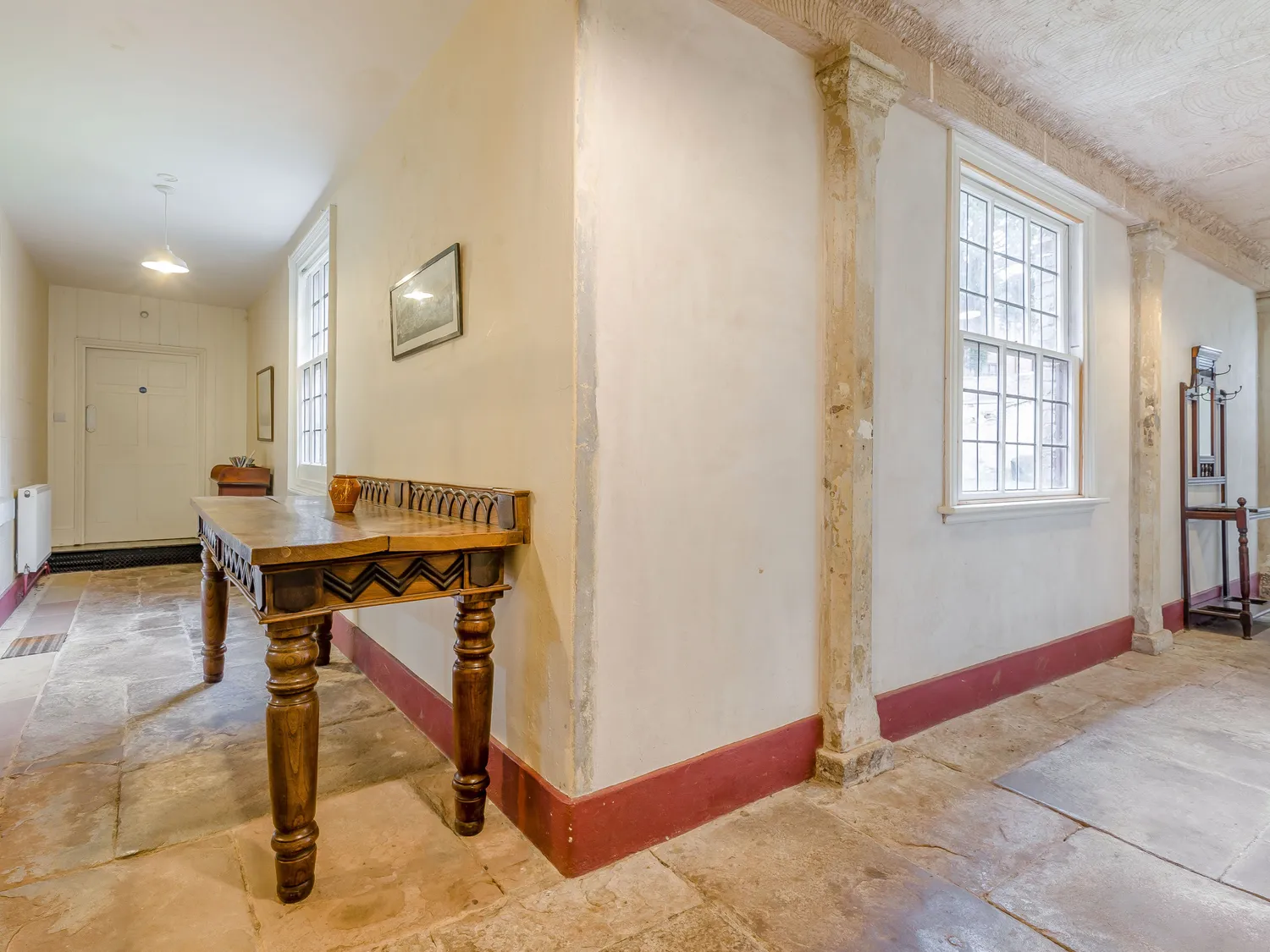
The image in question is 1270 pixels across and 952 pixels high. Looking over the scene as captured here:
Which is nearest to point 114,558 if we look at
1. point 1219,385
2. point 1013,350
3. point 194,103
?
point 194,103

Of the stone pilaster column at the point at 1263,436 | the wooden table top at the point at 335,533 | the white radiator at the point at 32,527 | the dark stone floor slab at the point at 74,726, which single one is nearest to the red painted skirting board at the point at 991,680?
the wooden table top at the point at 335,533

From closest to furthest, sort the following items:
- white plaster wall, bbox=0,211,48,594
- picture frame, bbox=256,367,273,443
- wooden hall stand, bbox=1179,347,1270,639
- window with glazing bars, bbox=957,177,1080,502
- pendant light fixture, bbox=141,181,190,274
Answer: window with glazing bars, bbox=957,177,1080,502 → pendant light fixture, bbox=141,181,190,274 → wooden hall stand, bbox=1179,347,1270,639 → white plaster wall, bbox=0,211,48,594 → picture frame, bbox=256,367,273,443

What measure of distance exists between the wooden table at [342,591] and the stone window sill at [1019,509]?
193cm

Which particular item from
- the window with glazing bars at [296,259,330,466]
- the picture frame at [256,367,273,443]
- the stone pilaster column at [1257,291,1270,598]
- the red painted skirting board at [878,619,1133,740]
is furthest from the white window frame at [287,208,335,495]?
the stone pilaster column at [1257,291,1270,598]

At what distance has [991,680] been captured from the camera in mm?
2955

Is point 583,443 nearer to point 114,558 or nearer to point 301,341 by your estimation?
point 301,341

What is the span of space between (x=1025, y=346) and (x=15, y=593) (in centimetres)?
694

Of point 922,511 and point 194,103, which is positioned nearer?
point 922,511

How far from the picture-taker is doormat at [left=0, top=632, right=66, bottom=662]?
11.9 feet

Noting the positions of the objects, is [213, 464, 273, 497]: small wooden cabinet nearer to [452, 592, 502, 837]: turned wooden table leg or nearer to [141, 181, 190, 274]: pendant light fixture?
[141, 181, 190, 274]: pendant light fixture

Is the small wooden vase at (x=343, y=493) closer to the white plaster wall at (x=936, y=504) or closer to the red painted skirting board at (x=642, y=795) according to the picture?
the red painted skirting board at (x=642, y=795)

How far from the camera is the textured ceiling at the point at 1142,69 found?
2.37m

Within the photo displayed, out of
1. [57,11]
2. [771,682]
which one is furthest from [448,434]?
[57,11]

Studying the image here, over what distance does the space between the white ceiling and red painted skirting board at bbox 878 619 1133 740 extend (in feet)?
10.4
